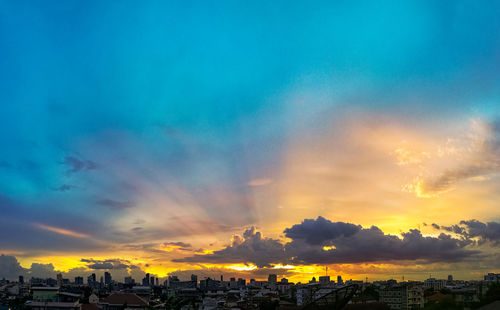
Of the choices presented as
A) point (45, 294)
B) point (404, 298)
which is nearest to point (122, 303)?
point (45, 294)

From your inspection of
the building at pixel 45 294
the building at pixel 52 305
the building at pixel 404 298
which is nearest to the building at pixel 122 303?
the building at pixel 45 294

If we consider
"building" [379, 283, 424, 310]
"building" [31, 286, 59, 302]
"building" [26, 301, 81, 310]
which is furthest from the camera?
"building" [379, 283, 424, 310]

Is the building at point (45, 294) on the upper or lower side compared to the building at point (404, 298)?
upper

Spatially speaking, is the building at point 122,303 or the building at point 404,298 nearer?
the building at point 122,303

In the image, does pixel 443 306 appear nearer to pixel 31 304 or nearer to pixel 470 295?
pixel 470 295

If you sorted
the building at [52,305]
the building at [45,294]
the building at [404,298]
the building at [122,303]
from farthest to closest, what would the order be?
the building at [404,298], the building at [122,303], the building at [45,294], the building at [52,305]

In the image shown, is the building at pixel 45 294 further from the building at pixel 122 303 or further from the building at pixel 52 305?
the building at pixel 122 303

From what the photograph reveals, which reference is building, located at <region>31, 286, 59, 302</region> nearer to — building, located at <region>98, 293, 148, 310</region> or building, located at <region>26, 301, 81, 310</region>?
building, located at <region>26, 301, 81, 310</region>

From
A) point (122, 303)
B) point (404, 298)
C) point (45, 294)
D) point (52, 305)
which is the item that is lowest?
point (404, 298)

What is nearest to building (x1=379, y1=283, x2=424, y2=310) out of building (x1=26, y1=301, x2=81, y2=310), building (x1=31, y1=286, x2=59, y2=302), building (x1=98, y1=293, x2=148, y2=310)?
building (x1=98, y1=293, x2=148, y2=310)

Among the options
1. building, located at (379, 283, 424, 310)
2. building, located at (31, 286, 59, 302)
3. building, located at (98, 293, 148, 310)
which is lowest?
building, located at (379, 283, 424, 310)

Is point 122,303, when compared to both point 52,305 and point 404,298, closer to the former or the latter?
point 52,305

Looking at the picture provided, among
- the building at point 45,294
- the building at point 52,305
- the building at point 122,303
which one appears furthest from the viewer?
the building at point 122,303
